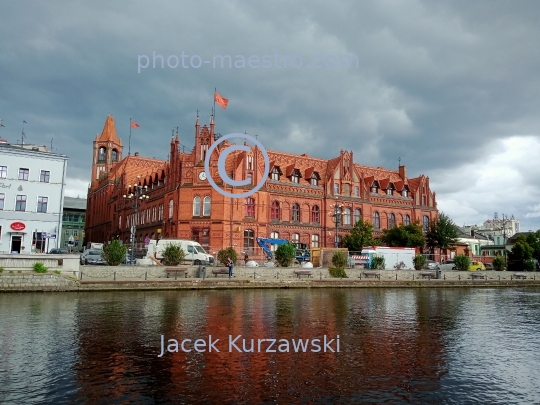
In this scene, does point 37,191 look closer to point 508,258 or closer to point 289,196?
point 289,196

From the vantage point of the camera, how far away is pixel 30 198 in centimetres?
5416

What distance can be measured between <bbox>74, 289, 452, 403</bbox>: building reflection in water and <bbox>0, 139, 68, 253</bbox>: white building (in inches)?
1431

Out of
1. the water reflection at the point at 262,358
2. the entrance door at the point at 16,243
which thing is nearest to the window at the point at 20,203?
the entrance door at the point at 16,243

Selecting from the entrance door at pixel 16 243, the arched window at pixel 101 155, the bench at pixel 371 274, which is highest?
the arched window at pixel 101 155

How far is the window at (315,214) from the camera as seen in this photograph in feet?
210

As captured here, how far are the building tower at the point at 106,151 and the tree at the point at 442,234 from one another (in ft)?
224

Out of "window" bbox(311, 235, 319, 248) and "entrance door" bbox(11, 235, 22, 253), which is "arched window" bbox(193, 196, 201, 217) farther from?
"entrance door" bbox(11, 235, 22, 253)

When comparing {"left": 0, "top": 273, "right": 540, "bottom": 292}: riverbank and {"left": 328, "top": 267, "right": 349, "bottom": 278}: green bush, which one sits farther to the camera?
{"left": 328, "top": 267, "right": 349, "bottom": 278}: green bush

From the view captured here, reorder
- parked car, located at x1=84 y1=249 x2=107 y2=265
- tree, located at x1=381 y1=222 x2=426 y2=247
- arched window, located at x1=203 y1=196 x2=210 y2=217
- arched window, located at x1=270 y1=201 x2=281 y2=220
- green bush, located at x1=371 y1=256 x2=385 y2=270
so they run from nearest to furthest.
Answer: parked car, located at x1=84 y1=249 x2=107 y2=265, green bush, located at x1=371 y1=256 x2=385 y2=270, arched window, located at x1=203 y1=196 x2=210 y2=217, arched window, located at x1=270 y1=201 x2=281 y2=220, tree, located at x1=381 y1=222 x2=426 y2=247

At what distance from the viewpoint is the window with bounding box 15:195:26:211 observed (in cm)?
5353

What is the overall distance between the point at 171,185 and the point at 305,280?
27.5 meters

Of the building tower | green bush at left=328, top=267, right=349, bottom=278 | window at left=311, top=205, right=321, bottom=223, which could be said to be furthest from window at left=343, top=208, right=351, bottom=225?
the building tower

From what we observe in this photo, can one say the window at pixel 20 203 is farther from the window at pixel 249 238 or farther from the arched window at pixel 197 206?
the window at pixel 249 238

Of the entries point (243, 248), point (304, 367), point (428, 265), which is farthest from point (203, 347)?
point (428, 265)
